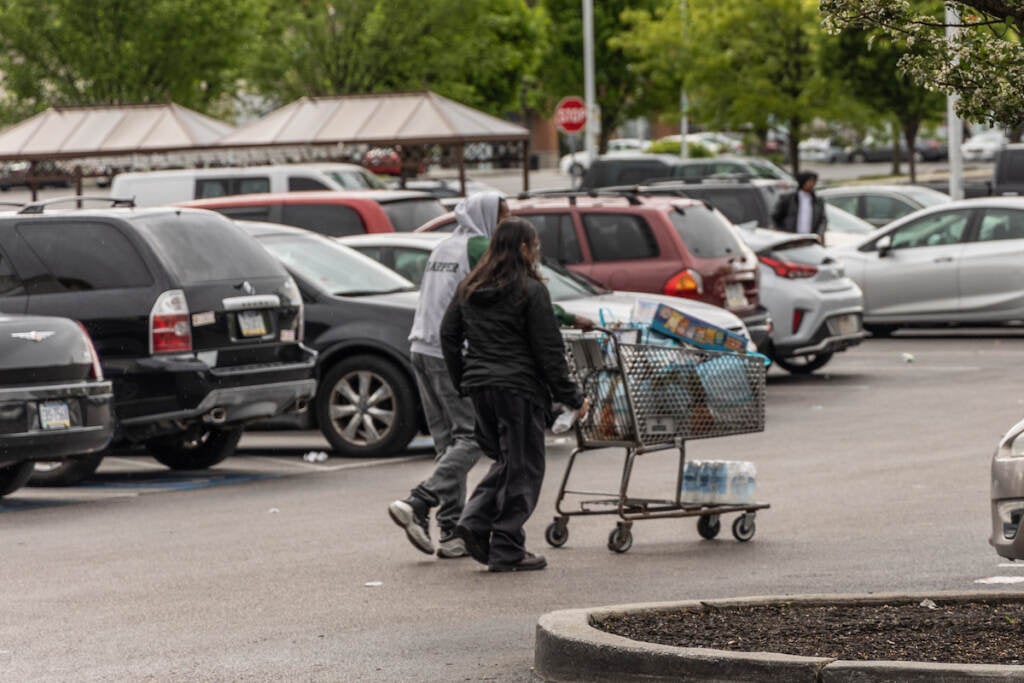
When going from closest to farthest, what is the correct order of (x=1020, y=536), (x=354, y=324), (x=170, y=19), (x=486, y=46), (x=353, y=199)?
(x=1020, y=536)
(x=354, y=324)
(x=353, y=199)
(x=170, y=19)
(x=486, y=46)

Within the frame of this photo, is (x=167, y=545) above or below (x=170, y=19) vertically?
below

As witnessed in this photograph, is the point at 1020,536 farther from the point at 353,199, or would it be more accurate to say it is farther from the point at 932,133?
the point at 932,133

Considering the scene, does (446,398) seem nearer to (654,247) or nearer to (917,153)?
(654,247)

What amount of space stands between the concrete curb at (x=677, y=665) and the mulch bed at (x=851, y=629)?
0.60 ft

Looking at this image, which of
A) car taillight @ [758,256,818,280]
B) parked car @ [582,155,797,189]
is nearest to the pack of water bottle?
car taillight @ [758,256,818,280]

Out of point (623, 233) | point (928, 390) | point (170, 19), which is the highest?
point (170, 19)

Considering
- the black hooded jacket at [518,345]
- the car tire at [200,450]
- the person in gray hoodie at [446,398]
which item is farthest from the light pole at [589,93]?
the black hooded jacket at [518,345]

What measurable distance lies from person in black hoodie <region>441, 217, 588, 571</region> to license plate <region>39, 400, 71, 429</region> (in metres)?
3.25

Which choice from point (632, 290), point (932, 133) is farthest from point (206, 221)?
point (932, 133)

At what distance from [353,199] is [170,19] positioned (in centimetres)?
2394

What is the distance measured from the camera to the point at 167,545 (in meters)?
10.6

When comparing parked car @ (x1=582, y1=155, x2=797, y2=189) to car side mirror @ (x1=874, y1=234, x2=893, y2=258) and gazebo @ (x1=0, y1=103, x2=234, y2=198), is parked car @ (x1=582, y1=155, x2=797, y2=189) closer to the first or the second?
gazebo @ (x1=0, y1=103, x2=234, y2=198)

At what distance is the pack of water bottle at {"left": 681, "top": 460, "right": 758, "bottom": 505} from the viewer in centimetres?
1041

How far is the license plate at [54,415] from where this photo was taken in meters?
11.8
